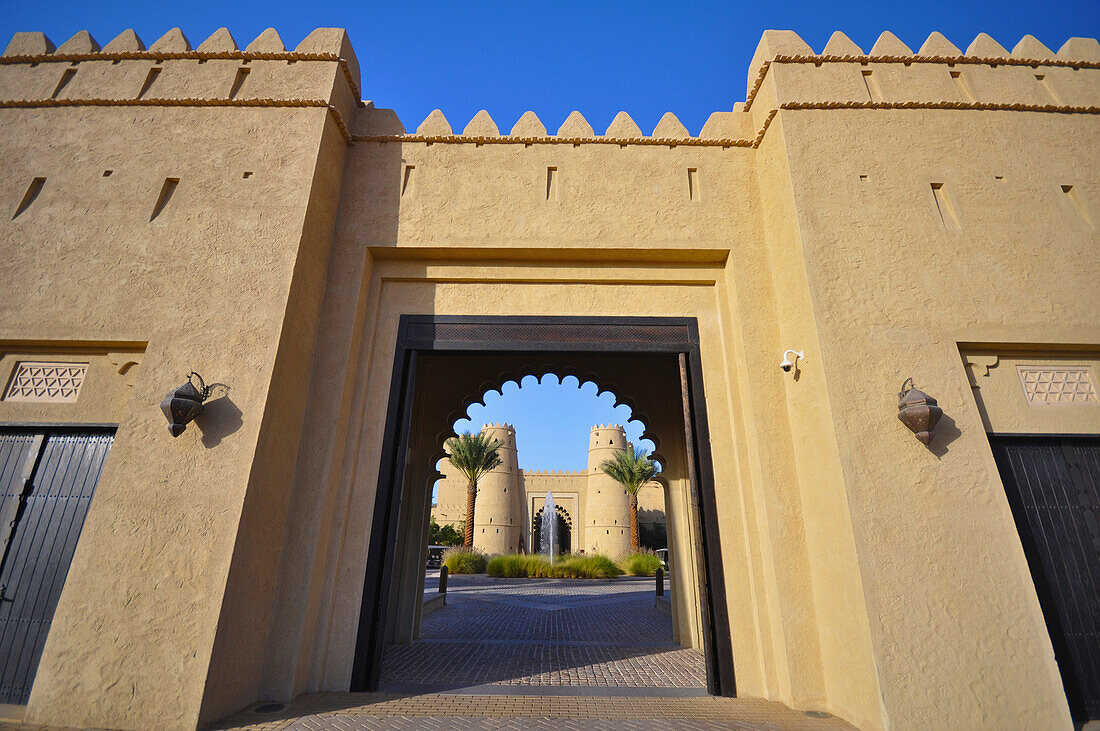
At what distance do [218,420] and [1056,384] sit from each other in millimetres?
6166

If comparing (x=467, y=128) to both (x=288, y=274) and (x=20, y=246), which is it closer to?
(x=288, y=274)

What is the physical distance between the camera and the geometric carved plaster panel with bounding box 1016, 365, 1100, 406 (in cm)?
386

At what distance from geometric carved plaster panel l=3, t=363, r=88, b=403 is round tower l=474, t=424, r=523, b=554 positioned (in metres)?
25.6

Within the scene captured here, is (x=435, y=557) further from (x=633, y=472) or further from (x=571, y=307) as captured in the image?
(x=571, y=307)

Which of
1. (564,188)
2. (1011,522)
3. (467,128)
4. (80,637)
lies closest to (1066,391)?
(1011,522)

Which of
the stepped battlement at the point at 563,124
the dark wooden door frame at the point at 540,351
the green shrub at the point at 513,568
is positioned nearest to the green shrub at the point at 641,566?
the green shrub at the point at 513,568

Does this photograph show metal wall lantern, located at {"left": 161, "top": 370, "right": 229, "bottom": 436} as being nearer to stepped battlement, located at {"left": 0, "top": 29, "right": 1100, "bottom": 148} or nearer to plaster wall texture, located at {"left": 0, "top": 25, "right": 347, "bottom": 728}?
plaster wall texture, located at {"left": 0, "top": 25, "right": 347, "bottom": 728}

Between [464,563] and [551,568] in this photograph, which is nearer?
[551,568]

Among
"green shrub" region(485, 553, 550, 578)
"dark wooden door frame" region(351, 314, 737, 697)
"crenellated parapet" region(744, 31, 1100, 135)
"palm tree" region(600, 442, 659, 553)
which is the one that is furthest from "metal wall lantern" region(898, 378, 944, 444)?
"palm tree" region(600, 442, 659, 553)

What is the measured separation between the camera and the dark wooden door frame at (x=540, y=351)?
390 centimetres

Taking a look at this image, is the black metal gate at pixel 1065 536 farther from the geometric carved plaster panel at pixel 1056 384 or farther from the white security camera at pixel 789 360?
the white security camera at pixel 789 360

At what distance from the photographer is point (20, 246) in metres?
4.14

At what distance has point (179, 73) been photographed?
4957mm

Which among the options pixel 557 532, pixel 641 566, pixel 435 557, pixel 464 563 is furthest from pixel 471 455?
pixel 557 532
